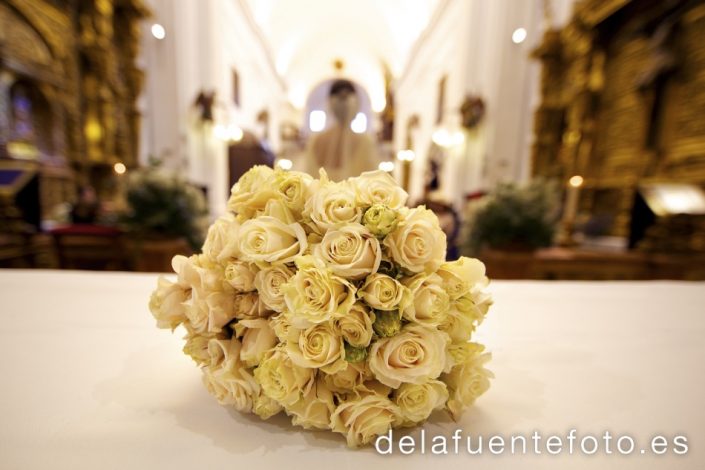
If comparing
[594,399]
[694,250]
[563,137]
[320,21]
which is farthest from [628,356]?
[320,21]

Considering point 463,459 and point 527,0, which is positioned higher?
point 527,0

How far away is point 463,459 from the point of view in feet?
1.70

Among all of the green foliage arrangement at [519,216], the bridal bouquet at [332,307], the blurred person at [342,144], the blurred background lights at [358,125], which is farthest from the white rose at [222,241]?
the green foliage arrangement at [519,216]

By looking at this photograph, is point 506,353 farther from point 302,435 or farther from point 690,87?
point 690,87

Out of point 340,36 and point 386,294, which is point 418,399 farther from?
point 340,36

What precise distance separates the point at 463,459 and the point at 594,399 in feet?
1.20

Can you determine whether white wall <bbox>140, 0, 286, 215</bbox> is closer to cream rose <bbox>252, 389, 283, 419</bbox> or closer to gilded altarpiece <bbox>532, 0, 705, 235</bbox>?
gilded altarpiece <bbox>532, 0, 705, 235</bbox>

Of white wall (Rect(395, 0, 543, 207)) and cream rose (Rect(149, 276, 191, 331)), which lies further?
white wall (Rect(395, 0, 543, 207))

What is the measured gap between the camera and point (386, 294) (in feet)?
1.73

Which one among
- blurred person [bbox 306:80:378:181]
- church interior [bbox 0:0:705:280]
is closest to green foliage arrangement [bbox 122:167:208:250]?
church interior [bbox 0:0:705:280]

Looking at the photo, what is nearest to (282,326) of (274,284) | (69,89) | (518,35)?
(274,284)

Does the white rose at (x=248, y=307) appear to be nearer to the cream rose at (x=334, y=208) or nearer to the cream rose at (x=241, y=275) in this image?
the cream rose at (x=241, y=275)

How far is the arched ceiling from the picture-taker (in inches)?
502

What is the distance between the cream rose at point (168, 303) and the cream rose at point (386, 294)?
36cm
